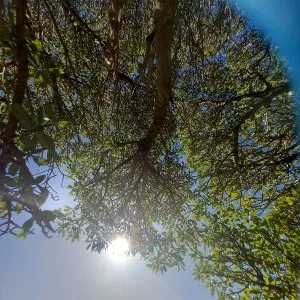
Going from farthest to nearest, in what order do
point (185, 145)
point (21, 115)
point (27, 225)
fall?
point (185, 145), point (27, 225), point (21, 115)

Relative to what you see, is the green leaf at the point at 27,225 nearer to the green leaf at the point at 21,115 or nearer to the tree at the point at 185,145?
the green leaf at the point at 21,115

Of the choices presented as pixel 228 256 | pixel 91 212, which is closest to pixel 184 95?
pixel 91 212

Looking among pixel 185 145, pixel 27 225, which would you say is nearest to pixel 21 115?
pixel 27 225

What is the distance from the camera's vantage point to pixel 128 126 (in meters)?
5.57

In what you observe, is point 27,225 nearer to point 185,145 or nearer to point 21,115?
point 21,115

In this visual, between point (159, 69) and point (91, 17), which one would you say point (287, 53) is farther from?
point (91, 17)

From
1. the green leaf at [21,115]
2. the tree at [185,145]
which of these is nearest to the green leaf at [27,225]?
the green leaf at [21,115]

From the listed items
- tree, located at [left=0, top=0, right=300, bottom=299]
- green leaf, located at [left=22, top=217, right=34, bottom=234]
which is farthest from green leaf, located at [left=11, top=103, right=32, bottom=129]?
tree, located at [left=0, top=0, right=300, bottom=299]

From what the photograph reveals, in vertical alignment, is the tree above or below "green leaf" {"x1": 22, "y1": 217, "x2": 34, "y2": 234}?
above

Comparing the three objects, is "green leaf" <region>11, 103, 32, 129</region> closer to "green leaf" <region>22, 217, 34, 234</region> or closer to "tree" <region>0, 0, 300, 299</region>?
"green leaf" <region>22, 217, 34, 234</region>

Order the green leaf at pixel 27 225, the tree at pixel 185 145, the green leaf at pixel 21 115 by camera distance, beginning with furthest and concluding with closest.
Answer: the tree at pixel 185 145 < the green leaf at pixel 27 225 < the green leaf at pixel 21 115

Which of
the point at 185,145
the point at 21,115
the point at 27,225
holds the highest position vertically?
the point at 185,145

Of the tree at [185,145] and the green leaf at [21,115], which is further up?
the tree at [185,145]

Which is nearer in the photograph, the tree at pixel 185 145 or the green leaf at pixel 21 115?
the green leaf at pixel 21 115
